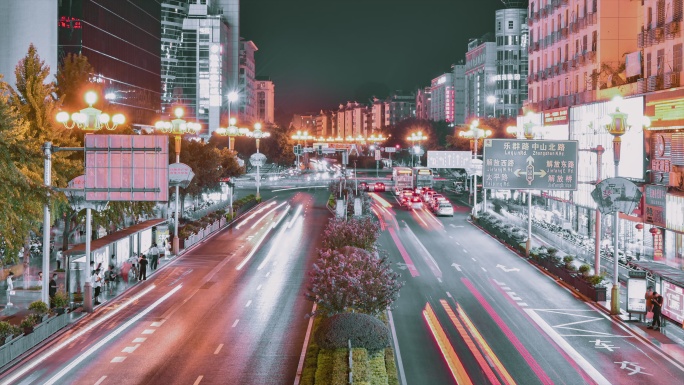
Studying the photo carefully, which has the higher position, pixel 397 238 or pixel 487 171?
pixel 487 171

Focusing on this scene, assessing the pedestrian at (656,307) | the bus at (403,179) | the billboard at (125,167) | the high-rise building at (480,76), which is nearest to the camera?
the billboard at (125,167)

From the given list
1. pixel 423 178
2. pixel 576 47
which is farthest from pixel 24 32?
pixel 576 47

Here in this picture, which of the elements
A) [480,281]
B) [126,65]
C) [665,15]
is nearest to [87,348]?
A: [480,281]

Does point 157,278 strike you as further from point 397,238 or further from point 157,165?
point 397,238

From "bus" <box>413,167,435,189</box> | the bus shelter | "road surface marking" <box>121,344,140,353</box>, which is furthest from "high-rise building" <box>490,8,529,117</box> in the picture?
"road surface marking" <box>121,344,140,353</box>

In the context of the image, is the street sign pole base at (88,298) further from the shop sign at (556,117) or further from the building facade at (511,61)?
the building facade at (511,61)

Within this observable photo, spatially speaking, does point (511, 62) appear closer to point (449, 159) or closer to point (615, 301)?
point (449, 159)

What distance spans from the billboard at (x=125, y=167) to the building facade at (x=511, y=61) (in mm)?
139202

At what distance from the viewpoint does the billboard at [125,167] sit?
98.3ft

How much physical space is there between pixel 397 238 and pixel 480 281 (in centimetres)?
1888

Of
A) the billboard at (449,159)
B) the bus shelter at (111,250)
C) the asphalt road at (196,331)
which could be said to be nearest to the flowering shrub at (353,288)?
the asphalt road at (196,331)

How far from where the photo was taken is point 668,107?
47.3m

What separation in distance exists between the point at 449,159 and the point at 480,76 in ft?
315

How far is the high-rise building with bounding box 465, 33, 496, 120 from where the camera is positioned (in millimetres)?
168500
